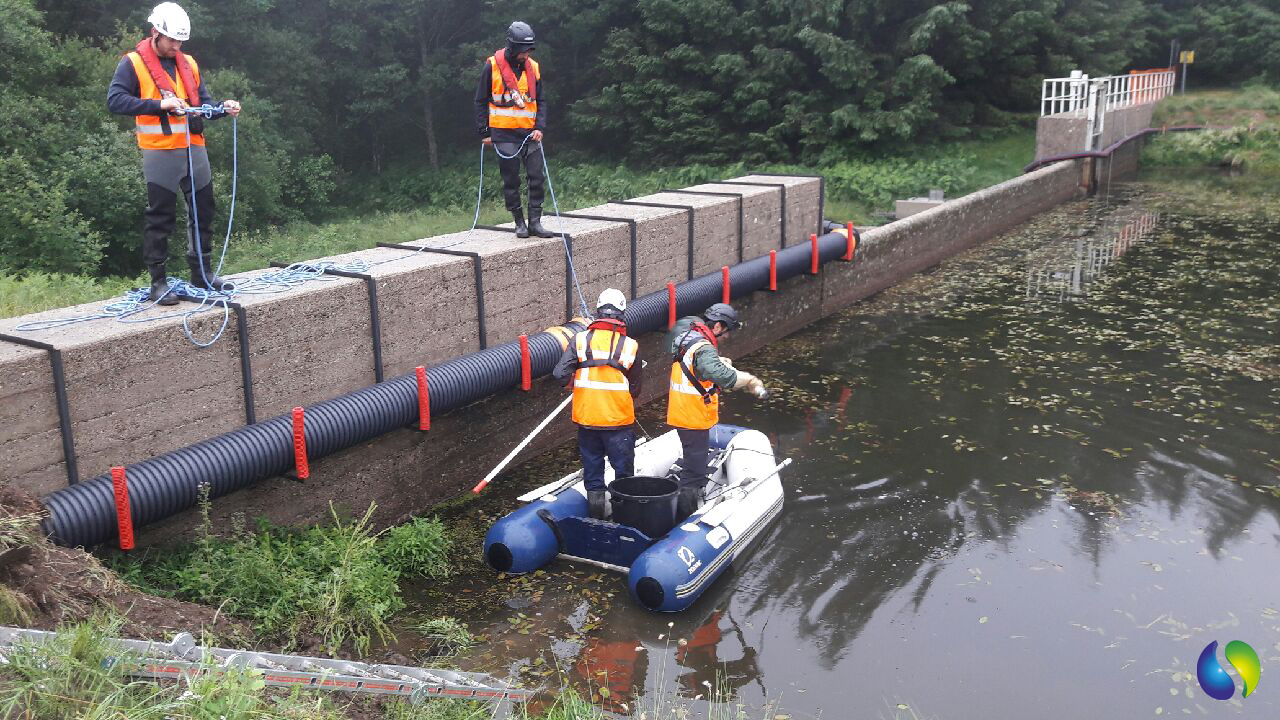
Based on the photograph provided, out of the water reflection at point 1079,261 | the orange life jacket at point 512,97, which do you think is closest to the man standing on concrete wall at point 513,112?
the orange life jacket at point 512,97

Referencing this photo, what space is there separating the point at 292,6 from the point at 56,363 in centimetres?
2653

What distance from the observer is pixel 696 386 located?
7.80 metres

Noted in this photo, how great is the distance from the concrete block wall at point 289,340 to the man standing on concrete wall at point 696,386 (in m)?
1.94

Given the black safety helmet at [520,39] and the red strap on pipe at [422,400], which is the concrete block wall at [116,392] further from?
the black safety helmet at [520,39]

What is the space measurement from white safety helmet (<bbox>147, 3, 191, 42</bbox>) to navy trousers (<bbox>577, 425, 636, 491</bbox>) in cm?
357

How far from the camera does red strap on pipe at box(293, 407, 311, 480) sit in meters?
7.14

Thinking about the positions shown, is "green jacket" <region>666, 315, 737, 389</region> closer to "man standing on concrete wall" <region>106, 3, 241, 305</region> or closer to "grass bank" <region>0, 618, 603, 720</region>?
"man standing on concrete wall" <region>106, 3, 241, 305</region>

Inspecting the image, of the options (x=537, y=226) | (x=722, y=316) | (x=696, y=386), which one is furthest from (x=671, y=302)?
(x=696, y=386)

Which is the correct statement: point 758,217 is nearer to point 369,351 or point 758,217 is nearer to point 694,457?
point 694,457

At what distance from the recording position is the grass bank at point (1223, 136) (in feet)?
94.1

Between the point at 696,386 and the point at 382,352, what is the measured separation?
2.40 meters

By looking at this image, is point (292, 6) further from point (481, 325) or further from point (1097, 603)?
point (1097, 603)

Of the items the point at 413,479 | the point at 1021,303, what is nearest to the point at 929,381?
the point at 1021,303

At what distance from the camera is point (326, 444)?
24.2 ft
